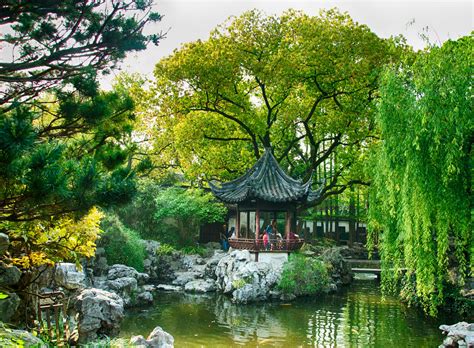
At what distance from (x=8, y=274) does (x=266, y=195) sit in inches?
417

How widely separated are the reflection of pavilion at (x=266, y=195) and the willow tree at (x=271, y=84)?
117 centimetres

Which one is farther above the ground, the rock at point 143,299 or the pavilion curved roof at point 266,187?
the pavilion curved roof at point 266,187

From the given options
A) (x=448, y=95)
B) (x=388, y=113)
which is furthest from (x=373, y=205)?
(x=448, y=95)

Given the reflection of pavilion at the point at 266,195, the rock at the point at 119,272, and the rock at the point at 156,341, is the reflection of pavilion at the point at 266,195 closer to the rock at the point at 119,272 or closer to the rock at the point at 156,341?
the rock at the point at 119,272

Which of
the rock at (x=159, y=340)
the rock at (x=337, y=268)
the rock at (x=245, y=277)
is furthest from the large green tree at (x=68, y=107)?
the rock at (x=337, y=268)

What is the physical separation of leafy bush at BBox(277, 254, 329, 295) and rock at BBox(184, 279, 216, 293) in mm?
2356

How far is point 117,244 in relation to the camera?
14469 mm

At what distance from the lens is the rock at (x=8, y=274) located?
5970 mm

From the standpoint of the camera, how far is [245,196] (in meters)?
15.8

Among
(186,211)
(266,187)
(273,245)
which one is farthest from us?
(186,211)

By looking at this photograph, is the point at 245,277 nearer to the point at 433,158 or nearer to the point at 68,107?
the point at 433,158

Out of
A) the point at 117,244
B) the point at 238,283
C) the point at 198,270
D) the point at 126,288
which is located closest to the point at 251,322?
the point at 238,283

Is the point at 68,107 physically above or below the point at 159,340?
above

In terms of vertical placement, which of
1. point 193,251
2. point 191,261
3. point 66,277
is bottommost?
point 191,261
